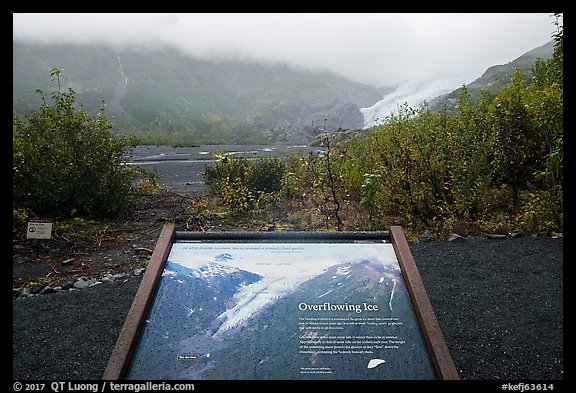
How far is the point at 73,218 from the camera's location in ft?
22.6

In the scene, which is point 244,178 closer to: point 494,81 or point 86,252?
point 86,252

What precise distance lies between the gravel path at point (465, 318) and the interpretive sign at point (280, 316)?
98 centimetres

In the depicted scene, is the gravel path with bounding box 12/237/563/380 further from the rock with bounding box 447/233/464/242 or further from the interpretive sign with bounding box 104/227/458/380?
the interpretive sign with bounding box 104/227/458/380

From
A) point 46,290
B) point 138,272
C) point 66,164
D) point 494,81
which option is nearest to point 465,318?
point 138,272

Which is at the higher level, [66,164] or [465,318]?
[66,164]

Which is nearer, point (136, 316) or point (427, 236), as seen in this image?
point (136, 316)

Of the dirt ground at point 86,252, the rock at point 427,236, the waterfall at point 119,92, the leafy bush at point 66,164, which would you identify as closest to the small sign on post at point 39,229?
the dirt ground at point 86,252

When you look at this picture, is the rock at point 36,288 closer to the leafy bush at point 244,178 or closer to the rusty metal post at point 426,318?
the rusty metal post at point 426,318

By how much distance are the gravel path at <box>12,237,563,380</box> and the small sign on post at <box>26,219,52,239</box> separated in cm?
63

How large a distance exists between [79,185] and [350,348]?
5.75m

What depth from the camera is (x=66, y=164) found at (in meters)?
6.62

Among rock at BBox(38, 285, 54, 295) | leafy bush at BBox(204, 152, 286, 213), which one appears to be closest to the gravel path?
rock at BBox(38, 285, 54, 295)

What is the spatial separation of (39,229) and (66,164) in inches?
90.1
